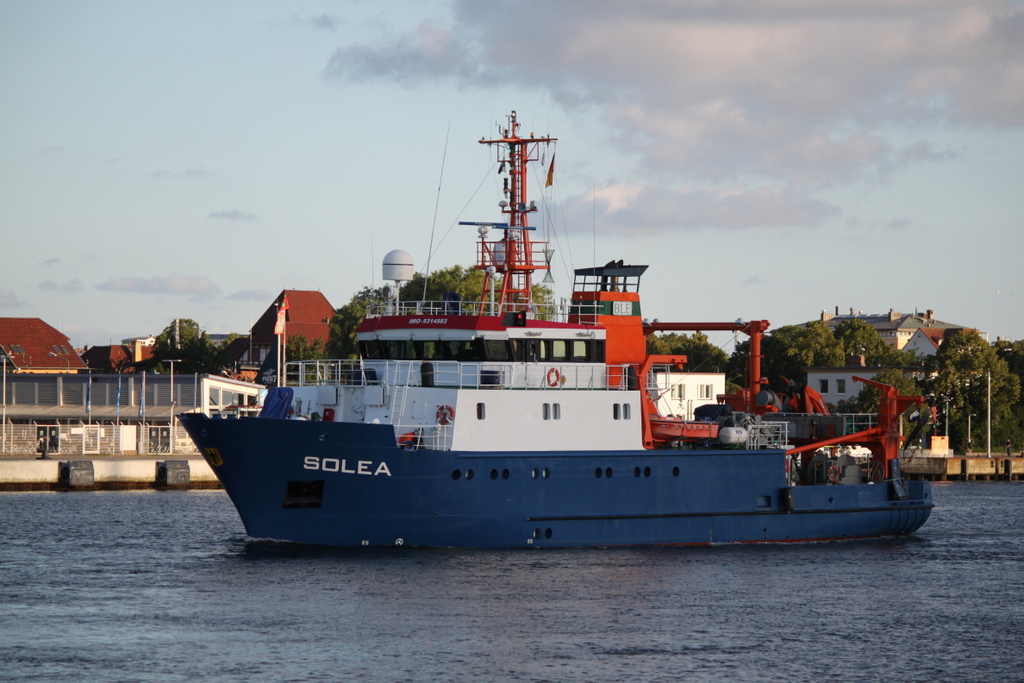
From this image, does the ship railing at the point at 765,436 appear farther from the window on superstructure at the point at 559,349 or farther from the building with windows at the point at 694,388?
the building with windows at the point at 694,388

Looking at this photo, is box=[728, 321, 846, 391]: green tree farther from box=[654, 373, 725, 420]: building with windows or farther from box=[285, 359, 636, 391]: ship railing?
box=[285, 359, 636, 391]: ship railing

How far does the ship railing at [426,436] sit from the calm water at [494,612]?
2571 mm

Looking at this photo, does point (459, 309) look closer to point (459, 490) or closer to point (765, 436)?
point (459, 490)

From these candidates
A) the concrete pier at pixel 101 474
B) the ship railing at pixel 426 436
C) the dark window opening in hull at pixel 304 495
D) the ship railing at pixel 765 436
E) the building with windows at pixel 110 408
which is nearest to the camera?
the dark window opening in hull at pixel 304 495

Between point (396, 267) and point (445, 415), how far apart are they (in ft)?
17.8

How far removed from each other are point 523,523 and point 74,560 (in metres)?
11.0

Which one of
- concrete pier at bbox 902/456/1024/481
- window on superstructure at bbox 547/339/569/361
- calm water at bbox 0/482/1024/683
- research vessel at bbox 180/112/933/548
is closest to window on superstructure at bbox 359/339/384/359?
research vessel at bbox 180/112/933/548

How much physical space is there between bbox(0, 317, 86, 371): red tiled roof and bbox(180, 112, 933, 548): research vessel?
73.4m

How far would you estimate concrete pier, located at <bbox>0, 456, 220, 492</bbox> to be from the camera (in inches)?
1993

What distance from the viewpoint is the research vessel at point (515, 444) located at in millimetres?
30125

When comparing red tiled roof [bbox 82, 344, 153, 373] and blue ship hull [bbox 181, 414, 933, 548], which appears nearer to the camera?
blue ship hull [bbox 181, 414, 933, 548]

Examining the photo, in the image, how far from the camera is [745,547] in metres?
34.6

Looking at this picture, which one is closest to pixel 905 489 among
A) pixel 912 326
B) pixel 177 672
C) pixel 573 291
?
pixel 573 291

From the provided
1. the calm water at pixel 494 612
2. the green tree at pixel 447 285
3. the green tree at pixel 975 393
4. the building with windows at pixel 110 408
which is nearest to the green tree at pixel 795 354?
the green tree at pixel 975 393
